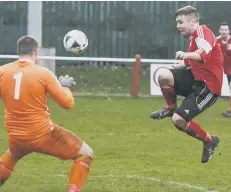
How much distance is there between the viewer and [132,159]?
12.6 meters

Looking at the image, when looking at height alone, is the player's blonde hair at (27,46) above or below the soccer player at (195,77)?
above

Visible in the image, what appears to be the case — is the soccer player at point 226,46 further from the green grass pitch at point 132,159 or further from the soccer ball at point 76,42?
the soccer ball at point 76,42

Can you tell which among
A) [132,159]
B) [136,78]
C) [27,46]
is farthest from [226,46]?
[27,46]

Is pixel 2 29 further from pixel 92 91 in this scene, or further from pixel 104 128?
pixel 104 128

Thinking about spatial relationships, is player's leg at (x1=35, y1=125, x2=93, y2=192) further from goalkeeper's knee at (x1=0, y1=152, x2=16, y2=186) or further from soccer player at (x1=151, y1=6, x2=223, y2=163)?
soccer player at (x1=151, y1=6, x2=223, y2=163)

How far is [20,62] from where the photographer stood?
864 centimetres

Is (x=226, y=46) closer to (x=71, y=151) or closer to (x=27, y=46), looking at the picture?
(x=71, y=151)

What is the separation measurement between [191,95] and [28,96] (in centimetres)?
272

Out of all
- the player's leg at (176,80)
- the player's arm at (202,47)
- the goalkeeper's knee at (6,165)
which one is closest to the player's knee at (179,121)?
the player's leg at (176,80)

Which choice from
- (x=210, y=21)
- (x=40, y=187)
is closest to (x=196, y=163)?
(x=40, y=187)

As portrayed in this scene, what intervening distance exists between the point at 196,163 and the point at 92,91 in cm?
1091

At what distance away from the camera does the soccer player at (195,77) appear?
10016mm

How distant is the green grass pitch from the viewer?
10.5 meters

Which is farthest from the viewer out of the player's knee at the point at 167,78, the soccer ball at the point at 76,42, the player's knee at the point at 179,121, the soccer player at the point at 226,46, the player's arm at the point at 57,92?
the soccer player at the point at 226,46
